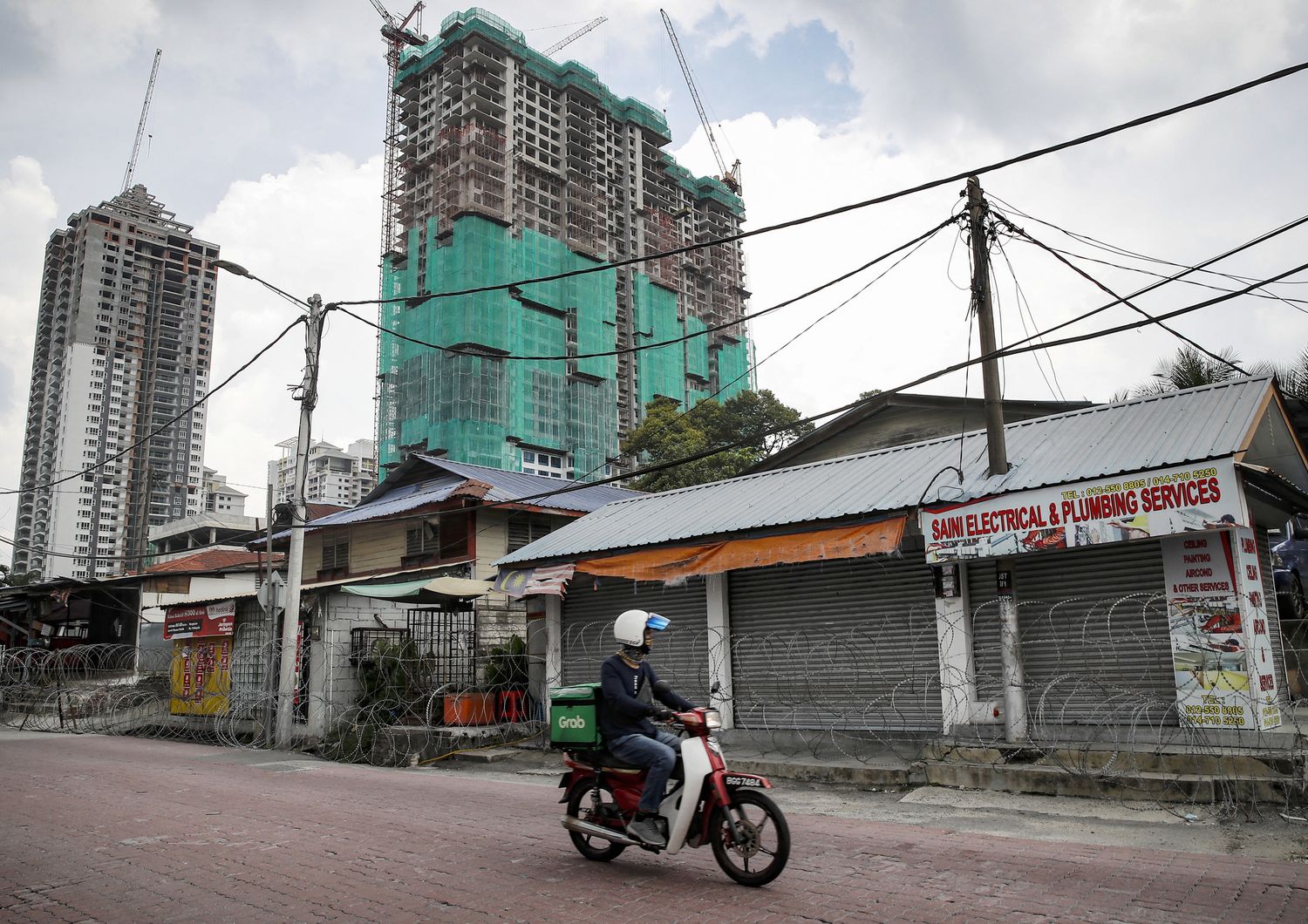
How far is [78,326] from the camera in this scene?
4104 inches

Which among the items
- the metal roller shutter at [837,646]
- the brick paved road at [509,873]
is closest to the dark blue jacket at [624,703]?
the brick paved road at [509,873]

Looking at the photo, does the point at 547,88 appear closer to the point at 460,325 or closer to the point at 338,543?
the point at 460,325

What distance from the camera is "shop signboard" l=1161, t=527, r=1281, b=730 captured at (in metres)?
10.3

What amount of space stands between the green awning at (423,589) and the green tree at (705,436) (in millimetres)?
23752

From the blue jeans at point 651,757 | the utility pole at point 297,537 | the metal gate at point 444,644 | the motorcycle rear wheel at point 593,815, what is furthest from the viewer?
the metal gate at point 444,644

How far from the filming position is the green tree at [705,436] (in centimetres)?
4625

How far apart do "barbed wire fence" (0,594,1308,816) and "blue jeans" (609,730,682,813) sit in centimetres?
240

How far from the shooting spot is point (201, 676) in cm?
2127

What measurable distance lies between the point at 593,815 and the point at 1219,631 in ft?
26.0

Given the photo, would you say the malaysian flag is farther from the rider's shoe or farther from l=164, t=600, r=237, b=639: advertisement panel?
the rider's shoe

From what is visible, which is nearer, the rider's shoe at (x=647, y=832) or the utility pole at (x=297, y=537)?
the rider's shoe at (x=647, y=832)

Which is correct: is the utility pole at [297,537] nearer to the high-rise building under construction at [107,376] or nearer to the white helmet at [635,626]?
the white helmet at [635,626]

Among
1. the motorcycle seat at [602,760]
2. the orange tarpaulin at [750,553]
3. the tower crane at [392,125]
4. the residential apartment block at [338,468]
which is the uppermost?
the tower crane at [392,125]

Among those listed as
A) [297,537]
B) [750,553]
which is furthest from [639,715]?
[297,537]
